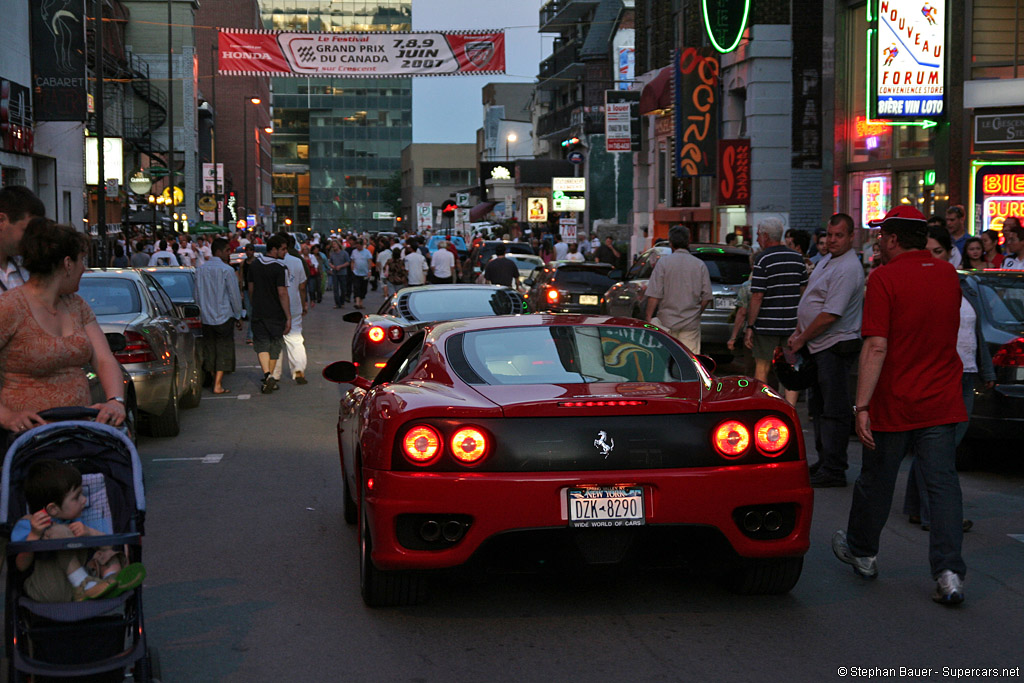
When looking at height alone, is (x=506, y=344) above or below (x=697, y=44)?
below

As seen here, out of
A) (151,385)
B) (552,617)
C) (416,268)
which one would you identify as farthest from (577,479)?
(416,268)

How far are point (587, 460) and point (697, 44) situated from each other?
33.0 m

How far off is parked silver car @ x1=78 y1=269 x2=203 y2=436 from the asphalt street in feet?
10.3

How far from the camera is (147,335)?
11594 millimetres

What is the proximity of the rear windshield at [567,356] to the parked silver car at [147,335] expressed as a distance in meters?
5.13

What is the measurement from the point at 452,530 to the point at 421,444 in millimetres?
389

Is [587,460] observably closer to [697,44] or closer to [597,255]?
[597,255]

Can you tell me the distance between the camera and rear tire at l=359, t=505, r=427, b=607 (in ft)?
19.4

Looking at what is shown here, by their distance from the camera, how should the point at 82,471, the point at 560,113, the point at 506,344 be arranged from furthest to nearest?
the point at 560,113
the point at 506,344
the point at 82,471

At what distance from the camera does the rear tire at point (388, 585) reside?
590 centimetres

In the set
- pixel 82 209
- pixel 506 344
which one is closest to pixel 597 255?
pixel 82 209

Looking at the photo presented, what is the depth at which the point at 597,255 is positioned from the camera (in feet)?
112

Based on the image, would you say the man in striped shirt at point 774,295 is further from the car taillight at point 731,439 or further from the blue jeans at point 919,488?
the car taillight at point 731,439

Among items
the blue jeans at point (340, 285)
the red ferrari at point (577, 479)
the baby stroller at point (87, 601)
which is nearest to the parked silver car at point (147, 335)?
the red ferrari at point (577, 479)
